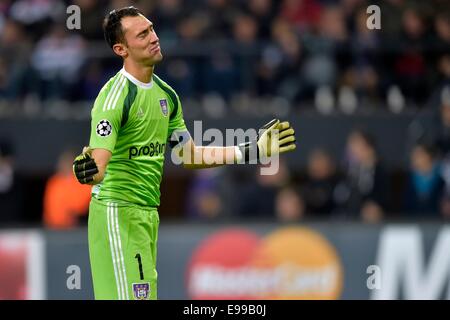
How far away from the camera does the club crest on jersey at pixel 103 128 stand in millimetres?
7789

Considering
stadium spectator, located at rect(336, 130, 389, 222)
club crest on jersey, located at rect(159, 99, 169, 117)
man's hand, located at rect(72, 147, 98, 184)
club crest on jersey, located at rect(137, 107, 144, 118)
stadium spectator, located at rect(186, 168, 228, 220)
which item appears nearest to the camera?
man's hand, located at rect(72, 147, 98, 184)

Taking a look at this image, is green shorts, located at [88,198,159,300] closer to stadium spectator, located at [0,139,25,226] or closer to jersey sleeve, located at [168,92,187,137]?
jersey sleeve, located at [168,92,187,137]

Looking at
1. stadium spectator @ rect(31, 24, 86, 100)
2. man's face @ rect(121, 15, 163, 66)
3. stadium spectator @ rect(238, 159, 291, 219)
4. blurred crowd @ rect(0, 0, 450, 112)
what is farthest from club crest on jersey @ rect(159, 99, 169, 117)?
stadium spectator @ rect(31, 24, 86, 100)

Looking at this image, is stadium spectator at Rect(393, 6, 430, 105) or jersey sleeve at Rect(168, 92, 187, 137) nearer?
jersey sleeve at Rect(168, 92, 187, 137)

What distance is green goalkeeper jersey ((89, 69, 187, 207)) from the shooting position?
7988 mm

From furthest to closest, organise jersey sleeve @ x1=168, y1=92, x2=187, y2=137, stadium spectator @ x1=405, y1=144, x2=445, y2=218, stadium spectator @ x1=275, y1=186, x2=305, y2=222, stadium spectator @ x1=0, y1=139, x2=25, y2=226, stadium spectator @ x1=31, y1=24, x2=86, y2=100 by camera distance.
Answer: stadium spectator @ x1=31, y1=24, x2=86, y2=100
stadium spectator @ x1=0, y1=139, x2=25, y2=226
stadium spectator @ x1=275, y1=186, x2=305, y2=222
stadium spectator @ x1=405, y1=144, x2=445, y2=218
jersey sleeve @ x1=168, y1=92, x2=187, y2=137

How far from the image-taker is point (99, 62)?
636 inches

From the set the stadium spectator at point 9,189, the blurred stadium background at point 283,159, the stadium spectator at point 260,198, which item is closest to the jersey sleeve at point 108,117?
the blurred stadium background at point 283,159

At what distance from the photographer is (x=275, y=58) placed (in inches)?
637

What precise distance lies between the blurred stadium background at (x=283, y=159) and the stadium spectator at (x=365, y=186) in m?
0.02

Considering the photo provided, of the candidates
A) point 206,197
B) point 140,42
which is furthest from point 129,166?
point 206,197

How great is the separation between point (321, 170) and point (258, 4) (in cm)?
335

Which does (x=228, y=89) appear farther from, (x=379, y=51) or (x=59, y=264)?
(x=59, y=264)
